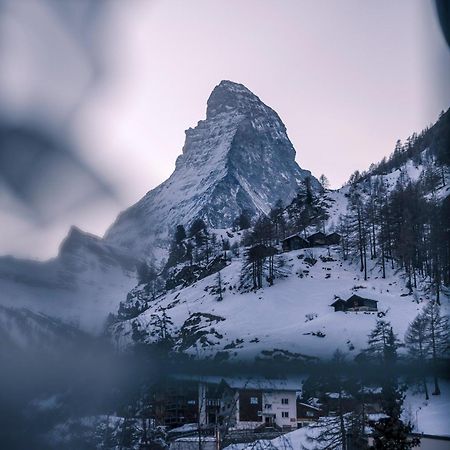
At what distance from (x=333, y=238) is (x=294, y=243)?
152cm

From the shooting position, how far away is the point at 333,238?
20672 millimetres

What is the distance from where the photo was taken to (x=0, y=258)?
179 cm

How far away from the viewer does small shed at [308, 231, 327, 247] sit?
20.6 meters

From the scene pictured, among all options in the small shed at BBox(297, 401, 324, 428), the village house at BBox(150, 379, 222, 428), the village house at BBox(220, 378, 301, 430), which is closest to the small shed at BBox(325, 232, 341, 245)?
the small shed at BBox(297, 401, 324, 428)

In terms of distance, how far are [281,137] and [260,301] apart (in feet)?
271

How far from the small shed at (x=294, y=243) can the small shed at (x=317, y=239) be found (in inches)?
9.3

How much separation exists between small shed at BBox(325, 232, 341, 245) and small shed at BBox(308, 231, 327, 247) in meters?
0.12

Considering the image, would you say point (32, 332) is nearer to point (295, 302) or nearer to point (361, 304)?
point (361, 304)

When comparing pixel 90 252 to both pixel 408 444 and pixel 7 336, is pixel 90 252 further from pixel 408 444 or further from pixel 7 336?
pixel 408 444

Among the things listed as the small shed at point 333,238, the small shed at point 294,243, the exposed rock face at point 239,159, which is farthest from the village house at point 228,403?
the exposed rock face at point 239,159

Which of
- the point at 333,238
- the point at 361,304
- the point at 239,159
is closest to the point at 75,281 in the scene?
the point at 361,304

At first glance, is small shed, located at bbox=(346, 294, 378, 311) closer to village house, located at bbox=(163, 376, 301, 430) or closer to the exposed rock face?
village house, located at bbox=(163, 376, 301, 430)

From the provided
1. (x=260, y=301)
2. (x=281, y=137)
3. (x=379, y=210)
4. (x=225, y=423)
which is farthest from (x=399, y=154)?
(x=281, y=137)

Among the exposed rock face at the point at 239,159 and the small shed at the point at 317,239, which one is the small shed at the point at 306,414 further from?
Result: the exposed rock face at the point at 239,159
